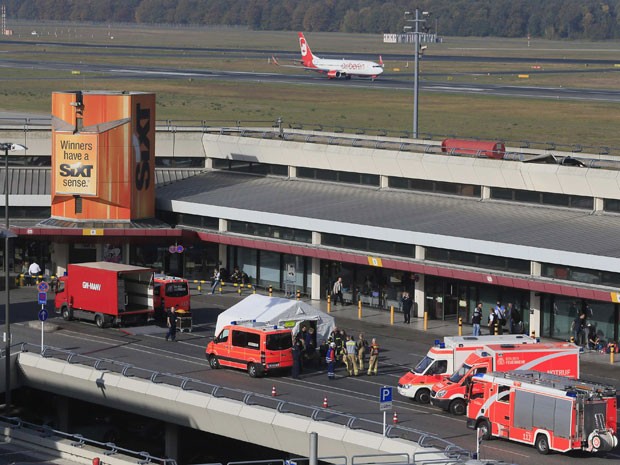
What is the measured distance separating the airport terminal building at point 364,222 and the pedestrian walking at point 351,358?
34.4 feet

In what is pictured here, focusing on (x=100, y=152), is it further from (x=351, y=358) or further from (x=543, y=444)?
(x=543, y=444)

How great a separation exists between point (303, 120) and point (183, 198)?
173ft

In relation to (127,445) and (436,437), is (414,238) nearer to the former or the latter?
(127,445)

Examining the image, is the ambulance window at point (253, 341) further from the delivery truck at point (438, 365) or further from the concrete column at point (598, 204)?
the concrete column at point (598, 204)

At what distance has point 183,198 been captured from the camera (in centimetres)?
7788

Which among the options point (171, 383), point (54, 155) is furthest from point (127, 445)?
point (54, 155)

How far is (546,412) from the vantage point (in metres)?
43.4

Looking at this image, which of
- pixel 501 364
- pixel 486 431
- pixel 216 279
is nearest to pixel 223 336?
pixel 501 364

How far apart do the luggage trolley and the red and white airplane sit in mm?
120793

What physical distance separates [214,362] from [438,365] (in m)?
9.89

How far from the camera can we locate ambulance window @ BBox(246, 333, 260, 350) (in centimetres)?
5359

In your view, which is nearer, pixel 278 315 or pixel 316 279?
pixel 278 315

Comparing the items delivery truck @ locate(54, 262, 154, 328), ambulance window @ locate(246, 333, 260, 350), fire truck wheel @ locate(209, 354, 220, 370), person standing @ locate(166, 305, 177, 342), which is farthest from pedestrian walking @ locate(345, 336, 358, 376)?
delivery truck @ locate(54, 262, 154, 328)

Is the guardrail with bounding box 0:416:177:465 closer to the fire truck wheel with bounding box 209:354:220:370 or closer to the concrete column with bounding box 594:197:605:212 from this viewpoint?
the fire truck wheel with bounding box 209:354:220:370
